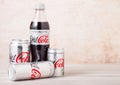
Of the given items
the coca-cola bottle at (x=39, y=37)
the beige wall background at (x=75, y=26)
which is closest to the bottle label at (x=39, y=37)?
the coca-cola bottle at (x=39, y=37)

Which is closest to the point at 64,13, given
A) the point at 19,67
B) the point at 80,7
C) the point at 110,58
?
the point at 80,7

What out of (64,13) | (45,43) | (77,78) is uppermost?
(64,13)

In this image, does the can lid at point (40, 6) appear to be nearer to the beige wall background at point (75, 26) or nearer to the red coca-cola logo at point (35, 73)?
the red coca-cola logo at point (35, 73)

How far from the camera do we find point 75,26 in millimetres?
1467

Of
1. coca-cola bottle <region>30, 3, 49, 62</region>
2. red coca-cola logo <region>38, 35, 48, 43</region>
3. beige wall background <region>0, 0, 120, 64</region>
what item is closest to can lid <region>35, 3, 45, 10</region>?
coca-cola bottle <region>30, 3, 49, 62</region>

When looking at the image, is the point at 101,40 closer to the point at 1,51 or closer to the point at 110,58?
the point at 110,58

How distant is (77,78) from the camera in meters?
0.96

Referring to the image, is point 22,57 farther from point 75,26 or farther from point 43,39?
point 75,26

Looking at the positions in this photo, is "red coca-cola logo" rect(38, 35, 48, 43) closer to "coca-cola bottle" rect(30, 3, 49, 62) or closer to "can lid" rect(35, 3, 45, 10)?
"coca-cola bottle" rect(30, 3, 49, 62)

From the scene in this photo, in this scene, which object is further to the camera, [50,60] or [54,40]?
[54,40]

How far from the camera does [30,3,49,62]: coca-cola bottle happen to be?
1.01 meters

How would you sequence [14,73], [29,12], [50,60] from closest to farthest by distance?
[14,73] → [50,60] → [29,12]

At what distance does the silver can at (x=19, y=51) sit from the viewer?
98 cm

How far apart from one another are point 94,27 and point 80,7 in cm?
13
